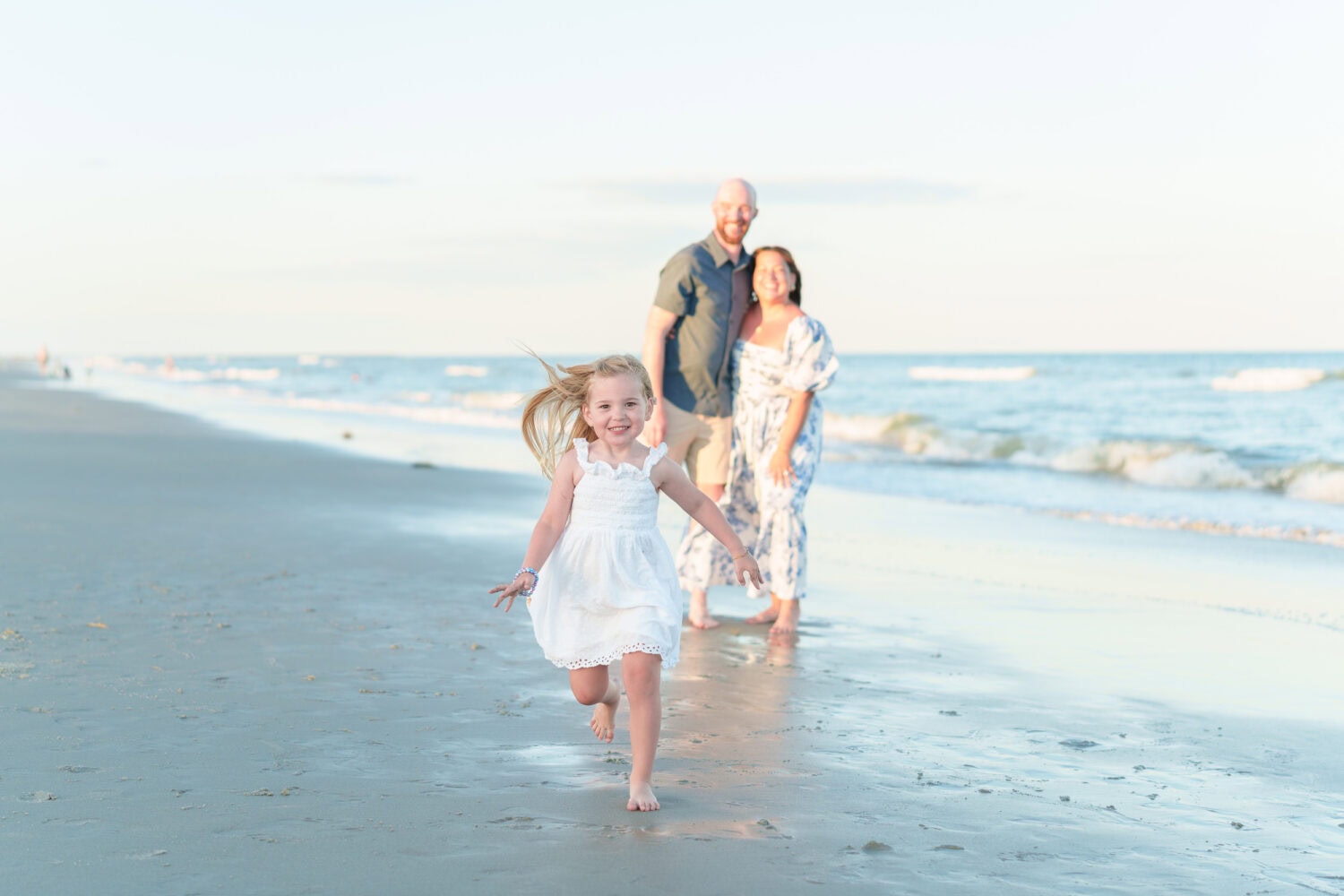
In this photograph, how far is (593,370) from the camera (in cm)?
376

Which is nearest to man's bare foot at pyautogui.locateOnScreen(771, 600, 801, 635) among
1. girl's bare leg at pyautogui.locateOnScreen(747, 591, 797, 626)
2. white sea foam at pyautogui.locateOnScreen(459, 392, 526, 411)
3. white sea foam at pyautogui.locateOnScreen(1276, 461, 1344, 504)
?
girl's bare leg at pyautogui.locateOnScreen(747, 591, 797, 626)

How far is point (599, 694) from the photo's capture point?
3867 millimetres

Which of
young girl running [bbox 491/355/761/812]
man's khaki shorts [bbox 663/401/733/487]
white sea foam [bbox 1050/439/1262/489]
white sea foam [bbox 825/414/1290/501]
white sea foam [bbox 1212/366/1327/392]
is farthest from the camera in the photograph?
white sea foam [bbox 1212/366/1327/392]

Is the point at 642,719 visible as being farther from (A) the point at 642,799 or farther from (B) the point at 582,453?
(B) the point at 582,453

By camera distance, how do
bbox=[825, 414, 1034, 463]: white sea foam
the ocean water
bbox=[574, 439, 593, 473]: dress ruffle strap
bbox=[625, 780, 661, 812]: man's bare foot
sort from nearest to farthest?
1. bbox=[625, 780, 661, 812]: man's bare foot
2. bbox=[574, 439, 593, 473]: dress ruffle strap
3. the ocean water
4. bbox=[825, 414, 1034, 463]: white sea foam

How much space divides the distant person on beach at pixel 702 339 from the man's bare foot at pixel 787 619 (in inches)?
14.0

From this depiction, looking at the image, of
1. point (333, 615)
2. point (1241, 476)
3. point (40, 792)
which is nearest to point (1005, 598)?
Answer: point (333, 615)

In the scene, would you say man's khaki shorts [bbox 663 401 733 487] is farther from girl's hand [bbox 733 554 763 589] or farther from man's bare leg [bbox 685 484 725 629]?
girl's hand [bbox 733 554 763 589]

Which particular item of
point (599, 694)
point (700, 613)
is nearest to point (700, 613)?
point (700, 613)

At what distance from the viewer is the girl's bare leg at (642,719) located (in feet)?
11.3

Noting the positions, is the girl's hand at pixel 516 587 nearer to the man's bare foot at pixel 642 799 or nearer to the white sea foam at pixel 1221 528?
the man's bare foot at pixel 642 799

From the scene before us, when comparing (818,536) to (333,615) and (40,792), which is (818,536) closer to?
(333,615)

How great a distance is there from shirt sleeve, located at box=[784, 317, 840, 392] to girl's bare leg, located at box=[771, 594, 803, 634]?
1.02m

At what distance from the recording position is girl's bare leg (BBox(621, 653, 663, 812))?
346 centimetres
